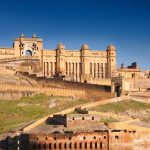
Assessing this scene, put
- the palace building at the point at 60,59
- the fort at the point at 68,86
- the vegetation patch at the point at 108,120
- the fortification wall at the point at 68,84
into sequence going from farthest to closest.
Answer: the palace building at the point at 60,59, the fortification wall at the point at 68,84, the vegetation patch at the point at 108,120, the fort at the point at 68,86

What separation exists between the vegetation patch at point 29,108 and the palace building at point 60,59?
17474 mm

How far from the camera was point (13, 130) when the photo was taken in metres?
51.5

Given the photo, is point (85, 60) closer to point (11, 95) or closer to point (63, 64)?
point (63, 64)

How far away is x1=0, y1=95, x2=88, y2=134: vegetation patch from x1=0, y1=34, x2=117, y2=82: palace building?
57.3ft

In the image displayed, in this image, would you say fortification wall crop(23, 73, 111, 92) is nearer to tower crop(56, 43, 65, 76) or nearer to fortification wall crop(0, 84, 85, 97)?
fortification wall crop(0, 84, 85, 97)

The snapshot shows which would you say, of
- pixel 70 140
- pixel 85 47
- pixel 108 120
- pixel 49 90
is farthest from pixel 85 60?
pixel 70 140

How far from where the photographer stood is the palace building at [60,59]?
83.4m

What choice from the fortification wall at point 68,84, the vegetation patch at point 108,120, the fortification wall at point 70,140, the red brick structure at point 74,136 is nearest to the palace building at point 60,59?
the fortification wall at point 68,84

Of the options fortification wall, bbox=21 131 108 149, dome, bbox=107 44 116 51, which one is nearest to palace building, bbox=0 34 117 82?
dome, bbox=107 44 116 51

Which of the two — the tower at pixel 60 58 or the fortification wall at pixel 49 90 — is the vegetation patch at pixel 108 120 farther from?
the tower at pixel 60 58

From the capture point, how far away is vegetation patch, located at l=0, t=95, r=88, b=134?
2213 inches

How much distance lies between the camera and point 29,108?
60.5 m

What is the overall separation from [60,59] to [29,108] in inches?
1006

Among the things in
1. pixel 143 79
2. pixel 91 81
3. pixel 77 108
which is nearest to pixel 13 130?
pixel 77 108
